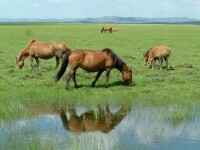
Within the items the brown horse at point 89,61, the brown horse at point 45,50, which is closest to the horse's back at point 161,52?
the brown horse at point 45,50

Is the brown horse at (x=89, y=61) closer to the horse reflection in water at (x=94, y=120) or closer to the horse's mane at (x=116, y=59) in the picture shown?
the horse's mane at (x=116, y=59)

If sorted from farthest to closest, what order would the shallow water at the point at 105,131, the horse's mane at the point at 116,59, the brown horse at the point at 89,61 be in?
1. the horse's mane at the point at 116,59
2. the brown horse at the point at 89,61
3. the shallow water at the point at 105,131

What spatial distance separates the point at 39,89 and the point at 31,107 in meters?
2.59

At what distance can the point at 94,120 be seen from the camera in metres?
11.6

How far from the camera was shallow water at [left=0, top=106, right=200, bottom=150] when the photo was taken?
8789mm

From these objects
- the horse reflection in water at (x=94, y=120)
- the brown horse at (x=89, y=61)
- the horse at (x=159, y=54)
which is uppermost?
the brown horse at (x=89, y=61)

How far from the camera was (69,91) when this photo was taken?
15.3 metres

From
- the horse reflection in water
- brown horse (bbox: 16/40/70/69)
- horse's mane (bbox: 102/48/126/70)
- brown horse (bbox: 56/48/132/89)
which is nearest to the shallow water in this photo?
the horse reflection in water

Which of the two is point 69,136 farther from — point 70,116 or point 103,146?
point 70,116

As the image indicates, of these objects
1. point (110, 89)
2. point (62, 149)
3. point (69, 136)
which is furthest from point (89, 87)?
point (62, 149)

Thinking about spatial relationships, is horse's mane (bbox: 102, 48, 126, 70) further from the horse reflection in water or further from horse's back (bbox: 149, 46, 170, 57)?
horse's back (bbox: 149, 46, 170, 57)

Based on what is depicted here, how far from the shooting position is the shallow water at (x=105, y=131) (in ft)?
28.8

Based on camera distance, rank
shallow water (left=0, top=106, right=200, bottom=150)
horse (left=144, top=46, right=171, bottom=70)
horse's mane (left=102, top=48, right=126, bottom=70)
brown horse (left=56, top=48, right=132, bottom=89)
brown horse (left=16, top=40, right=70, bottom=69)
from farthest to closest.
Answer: horse (left=144, top=46, right=171, bottom=70), brown horse (left=16, top=40, right=70, bottom=69), horse's mane (left=102, top=48, right=126, bottom=70), brown horse (left=56, top=48, right=132, bottom=89), shallow water (left=0, top=106, right=200, bottom=150)

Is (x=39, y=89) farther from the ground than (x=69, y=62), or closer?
closer
